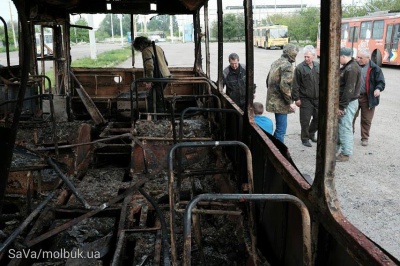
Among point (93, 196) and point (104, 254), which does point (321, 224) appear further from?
point (93, 196)

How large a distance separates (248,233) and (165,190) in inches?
66.2

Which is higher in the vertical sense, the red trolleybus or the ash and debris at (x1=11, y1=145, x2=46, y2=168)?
the red trolleybus

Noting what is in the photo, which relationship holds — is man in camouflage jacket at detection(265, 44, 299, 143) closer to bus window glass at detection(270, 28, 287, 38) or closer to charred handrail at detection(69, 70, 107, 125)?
charred handrail at detection(69, 70, 107, 125)

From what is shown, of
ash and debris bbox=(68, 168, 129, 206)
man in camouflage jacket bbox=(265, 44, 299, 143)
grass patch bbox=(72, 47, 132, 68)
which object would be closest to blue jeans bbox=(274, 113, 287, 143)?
man in camouflage jacket bbox=(265, 44, 299, 143)

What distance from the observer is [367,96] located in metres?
7.41

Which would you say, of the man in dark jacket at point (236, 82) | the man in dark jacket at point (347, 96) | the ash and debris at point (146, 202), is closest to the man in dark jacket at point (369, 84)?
the man in dark jacket at point (347, 96)

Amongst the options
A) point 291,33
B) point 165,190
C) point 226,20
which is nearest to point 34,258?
point 165,190

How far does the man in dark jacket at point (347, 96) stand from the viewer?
20.7ft

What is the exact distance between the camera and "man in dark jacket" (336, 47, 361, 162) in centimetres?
630

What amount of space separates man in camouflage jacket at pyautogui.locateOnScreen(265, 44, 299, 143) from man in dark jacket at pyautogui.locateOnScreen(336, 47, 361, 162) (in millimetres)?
799

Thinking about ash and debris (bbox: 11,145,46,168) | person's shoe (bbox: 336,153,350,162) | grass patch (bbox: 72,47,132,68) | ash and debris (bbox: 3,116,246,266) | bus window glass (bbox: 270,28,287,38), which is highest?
bus window glass (bbox: 270,28,287,38)

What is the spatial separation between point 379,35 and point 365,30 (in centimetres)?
135

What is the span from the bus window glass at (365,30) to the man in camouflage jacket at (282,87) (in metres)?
18.0

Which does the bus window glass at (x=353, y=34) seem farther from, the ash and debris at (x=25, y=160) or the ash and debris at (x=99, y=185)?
the ash and debris at (x=25, y=160)
